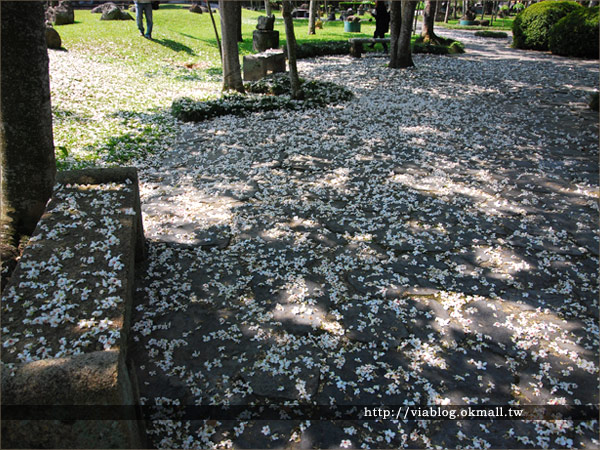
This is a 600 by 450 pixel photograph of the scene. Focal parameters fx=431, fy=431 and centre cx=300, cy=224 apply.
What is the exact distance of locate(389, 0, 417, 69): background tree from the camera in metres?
12.3

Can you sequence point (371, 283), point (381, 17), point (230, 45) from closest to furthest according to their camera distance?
1. point (371, 283)
2. point (230, 45)
3. point (381, 17)

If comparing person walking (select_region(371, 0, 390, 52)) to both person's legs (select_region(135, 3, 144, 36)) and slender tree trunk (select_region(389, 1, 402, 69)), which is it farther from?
person's legs (select_region(135, 3, 144, 36))

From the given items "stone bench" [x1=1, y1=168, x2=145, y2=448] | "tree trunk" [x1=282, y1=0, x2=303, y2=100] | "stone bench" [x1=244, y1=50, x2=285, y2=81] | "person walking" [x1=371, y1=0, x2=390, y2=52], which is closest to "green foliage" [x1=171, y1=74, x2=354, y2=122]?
"tree trunk" [x1=282, y1=0, x2=303, y2=100]

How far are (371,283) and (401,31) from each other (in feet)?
37.4

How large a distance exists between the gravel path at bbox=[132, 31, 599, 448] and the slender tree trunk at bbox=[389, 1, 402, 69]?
6.84 meters

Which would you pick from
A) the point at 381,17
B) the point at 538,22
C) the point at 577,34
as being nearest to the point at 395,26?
the point at 381,17

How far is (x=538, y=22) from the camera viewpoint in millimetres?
17703

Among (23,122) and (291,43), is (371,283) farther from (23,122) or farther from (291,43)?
(291,43)

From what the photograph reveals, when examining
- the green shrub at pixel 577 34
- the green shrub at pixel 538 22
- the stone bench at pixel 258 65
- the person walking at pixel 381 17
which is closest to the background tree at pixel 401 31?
the stone bench at pixel 258 65

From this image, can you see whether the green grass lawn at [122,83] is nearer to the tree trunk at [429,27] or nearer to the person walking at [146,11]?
the person walking at [146,11]

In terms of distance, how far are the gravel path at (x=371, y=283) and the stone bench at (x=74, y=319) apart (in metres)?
0.63

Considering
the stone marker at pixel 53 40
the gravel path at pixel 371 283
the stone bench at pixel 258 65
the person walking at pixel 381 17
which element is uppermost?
the person walking at pixel 381 17

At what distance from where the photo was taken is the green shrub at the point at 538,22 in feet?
55.6

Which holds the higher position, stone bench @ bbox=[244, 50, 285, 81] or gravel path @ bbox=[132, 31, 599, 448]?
stone bench @ bbox=[244, 50, 285, 81]
